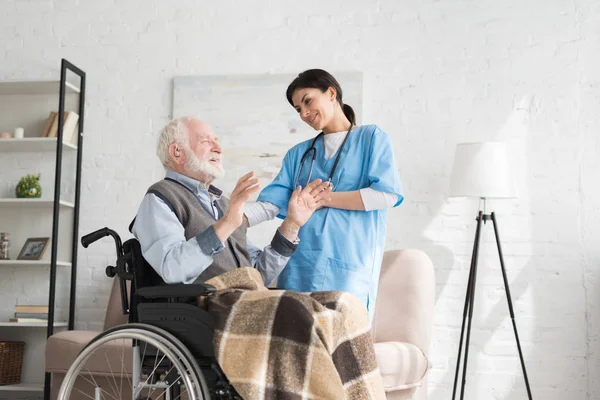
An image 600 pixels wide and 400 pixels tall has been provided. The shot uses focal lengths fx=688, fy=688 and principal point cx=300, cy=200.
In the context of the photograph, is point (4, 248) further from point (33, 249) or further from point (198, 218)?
point (198, 218)

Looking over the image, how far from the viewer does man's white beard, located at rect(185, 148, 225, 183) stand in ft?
7.34

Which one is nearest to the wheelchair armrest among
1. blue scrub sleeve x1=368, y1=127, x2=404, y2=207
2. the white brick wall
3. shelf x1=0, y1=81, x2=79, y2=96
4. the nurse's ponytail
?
blue scrub sleeve x1=368, y1=127, x2=404, y2=207

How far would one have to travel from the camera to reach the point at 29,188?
4.22 metres

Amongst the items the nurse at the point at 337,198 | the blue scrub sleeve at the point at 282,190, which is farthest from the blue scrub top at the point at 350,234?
the blue scrub sleeve at the point at 282,190

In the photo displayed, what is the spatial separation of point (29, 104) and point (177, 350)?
3211 millimetres

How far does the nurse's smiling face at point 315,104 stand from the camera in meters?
2.51

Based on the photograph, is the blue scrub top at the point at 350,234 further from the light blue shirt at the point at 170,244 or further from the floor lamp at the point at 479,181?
the floor lamp at the point at 479,181

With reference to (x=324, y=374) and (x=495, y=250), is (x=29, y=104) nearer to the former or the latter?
(x=495, y=250)

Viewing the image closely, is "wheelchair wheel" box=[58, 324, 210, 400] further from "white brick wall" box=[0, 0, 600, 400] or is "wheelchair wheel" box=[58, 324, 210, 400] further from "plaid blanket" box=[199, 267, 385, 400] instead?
"white brick wall" box=[0, 0, 600, 400]

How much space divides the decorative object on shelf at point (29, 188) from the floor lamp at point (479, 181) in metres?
2.50

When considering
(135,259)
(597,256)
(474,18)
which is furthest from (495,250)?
(135,259)

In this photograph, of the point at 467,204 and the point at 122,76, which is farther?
the point at 122,76

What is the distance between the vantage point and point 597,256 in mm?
3740

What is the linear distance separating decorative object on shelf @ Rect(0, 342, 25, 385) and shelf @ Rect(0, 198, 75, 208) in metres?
0.83
